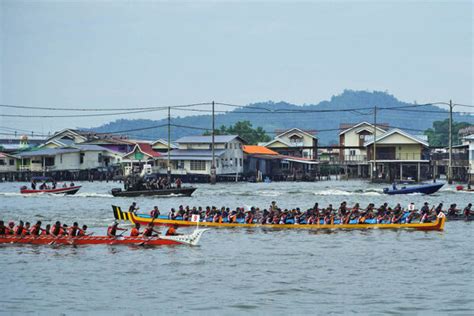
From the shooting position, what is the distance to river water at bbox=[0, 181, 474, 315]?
870 inches

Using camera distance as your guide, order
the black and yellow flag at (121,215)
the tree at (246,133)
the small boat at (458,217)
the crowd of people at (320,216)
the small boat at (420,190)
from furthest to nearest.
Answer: the tree at (246,133), the small boat at (420,190), the small boat at (458,217), the black and yellow flag at (121,215), the crowd of people at (320,216)

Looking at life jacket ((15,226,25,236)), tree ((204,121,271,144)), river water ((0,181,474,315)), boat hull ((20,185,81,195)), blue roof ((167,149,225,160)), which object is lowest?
river water ((0,181,474,315))

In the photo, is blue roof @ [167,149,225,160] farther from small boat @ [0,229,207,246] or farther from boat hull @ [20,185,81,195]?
small boat @ [0,229,207,246]

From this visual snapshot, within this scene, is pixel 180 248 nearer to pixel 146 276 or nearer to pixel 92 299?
pixel 146 276


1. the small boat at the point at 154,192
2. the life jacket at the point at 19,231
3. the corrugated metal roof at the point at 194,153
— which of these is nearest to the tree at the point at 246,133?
the corrugated metal roof at the point at 194,153

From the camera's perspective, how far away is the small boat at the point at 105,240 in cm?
3120

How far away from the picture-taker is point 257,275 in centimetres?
2630

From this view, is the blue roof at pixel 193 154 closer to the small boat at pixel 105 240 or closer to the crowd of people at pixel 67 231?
the crowd of people at pixel 67 231

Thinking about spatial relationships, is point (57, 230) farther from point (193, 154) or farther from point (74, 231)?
point (193, 154)

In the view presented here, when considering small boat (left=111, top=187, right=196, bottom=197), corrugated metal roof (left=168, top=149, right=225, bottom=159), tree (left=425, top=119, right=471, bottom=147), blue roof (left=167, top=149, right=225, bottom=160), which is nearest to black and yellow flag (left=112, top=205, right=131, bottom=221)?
small boat (left=111, top=187, right=196, bottom=197)

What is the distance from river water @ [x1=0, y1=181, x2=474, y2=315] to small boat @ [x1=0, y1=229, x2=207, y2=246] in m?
0.34

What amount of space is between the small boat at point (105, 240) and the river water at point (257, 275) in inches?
13.5

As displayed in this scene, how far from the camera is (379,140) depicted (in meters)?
84.6

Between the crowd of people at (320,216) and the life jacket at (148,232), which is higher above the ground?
the crowd of people at (320,216)
